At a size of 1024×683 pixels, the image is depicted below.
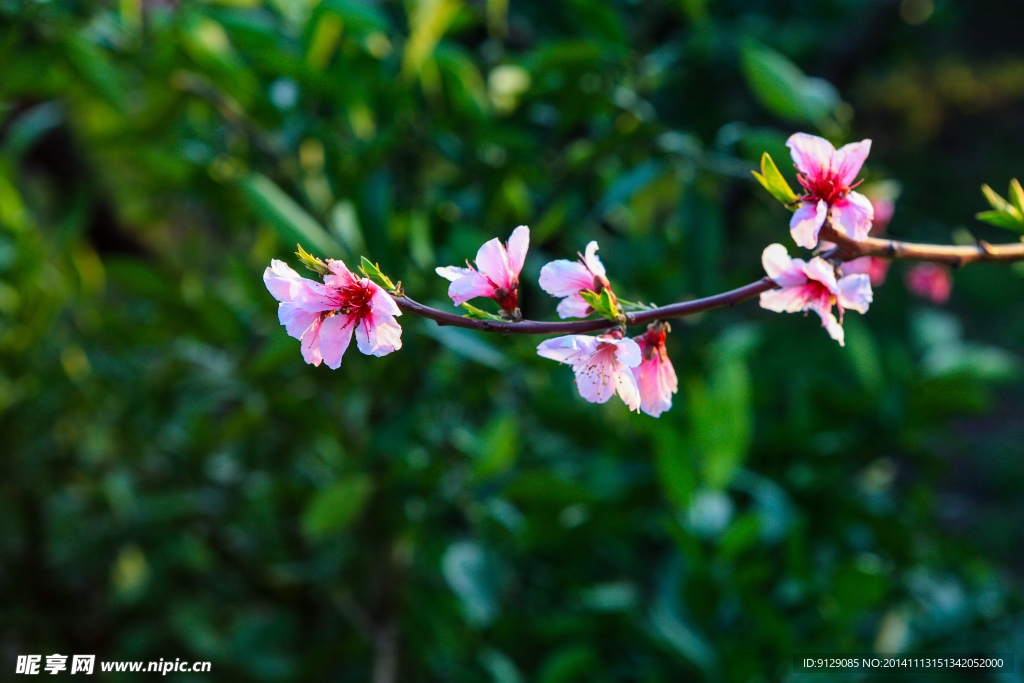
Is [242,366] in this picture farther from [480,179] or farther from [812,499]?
[812,499]

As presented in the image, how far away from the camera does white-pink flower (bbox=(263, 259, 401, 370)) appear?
0.42 m

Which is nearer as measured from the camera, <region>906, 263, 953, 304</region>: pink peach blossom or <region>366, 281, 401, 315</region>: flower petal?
<region>366, 281, 401, 315</region>: flower petal

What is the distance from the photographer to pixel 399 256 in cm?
89

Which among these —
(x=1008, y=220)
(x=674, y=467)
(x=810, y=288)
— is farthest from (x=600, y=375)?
(x=674, y=467)

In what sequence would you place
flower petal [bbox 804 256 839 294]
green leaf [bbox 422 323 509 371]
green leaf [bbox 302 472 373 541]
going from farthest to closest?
green leaf [bbox 302 472 373 541]
green leaf [bbox 422 323 509 371]
flower petal [bbox 804 256 839 294]

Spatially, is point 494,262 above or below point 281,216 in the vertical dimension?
below

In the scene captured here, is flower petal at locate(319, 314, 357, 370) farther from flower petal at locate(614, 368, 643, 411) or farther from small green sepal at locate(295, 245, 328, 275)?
flower petal at locate(614, 368, 643, 411)

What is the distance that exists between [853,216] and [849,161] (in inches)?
1.4

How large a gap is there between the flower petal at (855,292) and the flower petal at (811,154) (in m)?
0.07

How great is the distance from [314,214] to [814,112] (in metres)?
0.63

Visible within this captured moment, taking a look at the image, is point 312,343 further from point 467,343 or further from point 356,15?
point 356,15

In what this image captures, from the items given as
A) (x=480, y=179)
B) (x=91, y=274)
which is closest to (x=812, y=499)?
(x=480, y=179)

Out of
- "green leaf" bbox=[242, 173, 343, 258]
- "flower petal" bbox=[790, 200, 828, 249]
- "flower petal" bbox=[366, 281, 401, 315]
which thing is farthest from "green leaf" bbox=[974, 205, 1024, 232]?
"green leaf" bbox=[242, 173, 343, 258]

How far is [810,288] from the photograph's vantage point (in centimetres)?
42
